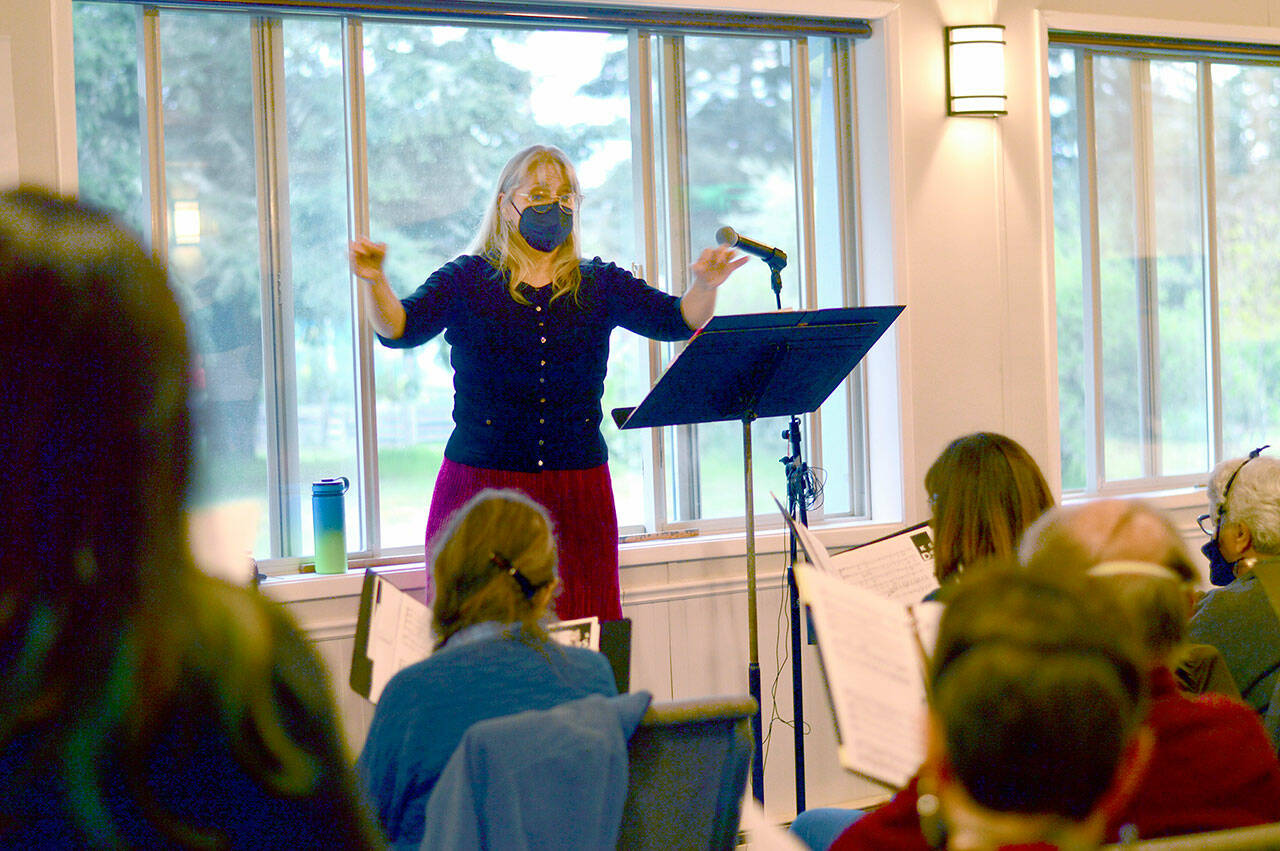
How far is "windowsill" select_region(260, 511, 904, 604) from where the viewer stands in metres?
2.97

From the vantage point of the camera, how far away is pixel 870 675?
138 cm

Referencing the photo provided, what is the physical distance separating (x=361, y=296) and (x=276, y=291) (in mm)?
216

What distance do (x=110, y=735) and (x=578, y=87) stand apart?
10.2 feet

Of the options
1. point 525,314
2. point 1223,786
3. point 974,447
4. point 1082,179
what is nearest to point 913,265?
point 1082,179

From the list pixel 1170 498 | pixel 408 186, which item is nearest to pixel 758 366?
pixel 408 186

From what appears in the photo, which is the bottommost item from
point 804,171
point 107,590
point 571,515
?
point 571,515

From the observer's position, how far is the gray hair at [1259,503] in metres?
2.34

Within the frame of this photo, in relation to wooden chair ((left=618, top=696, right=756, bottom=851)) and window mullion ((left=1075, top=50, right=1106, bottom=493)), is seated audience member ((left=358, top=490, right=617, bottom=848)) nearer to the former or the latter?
wooden chair ((left=618, top=696, right=756, bottom=851))

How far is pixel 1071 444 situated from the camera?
163 inches

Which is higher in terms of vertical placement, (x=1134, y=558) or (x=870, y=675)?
(x=1134, y=558)

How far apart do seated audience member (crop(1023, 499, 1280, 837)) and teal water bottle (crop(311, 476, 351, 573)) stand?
2.06 m

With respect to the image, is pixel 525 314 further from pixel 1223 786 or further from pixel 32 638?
pixel 32 638

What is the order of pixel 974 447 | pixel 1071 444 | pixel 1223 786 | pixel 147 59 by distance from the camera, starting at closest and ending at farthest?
pixel 1223 786 < pixel 974 447 < pixel 147 59 < pixel 1071 444

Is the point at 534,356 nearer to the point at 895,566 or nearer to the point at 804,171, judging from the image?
the point at 895,566
